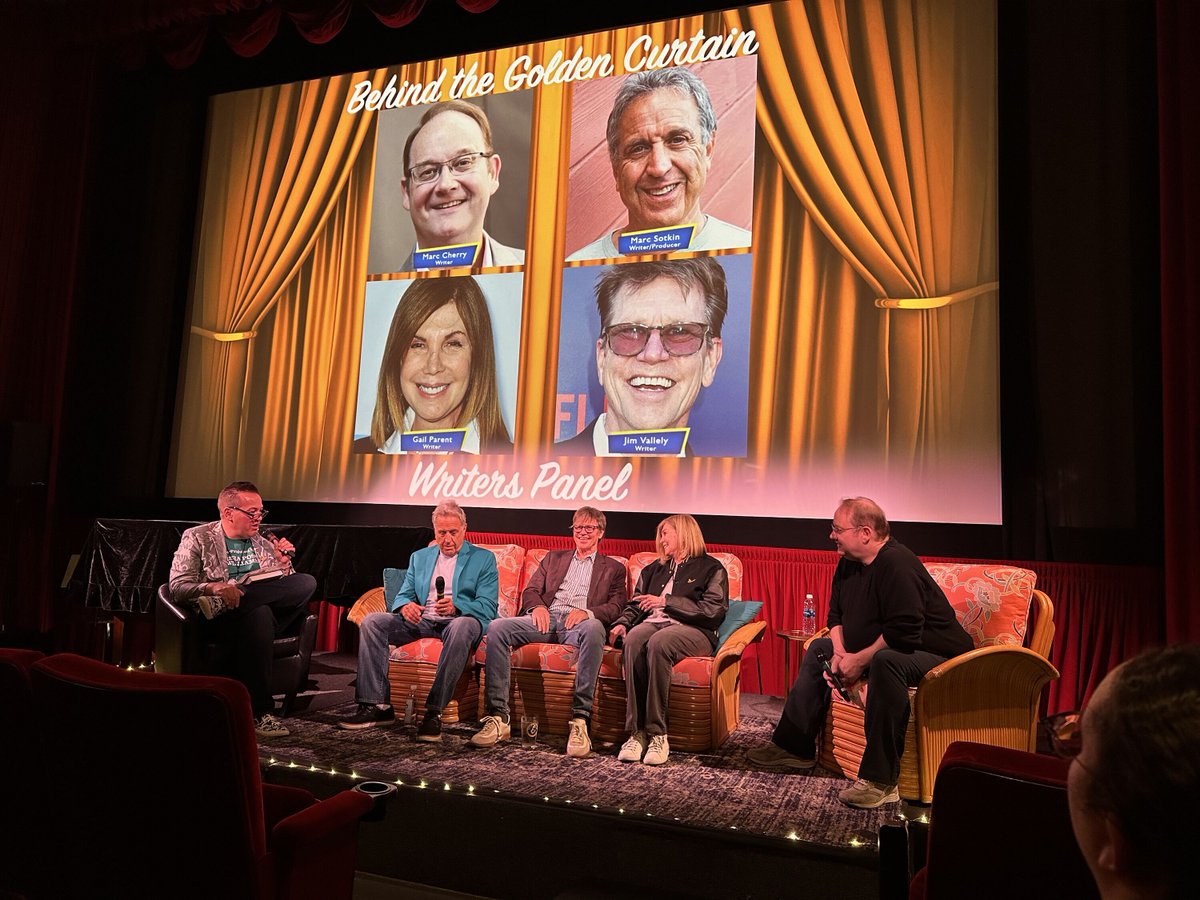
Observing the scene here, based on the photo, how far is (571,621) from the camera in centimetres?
423

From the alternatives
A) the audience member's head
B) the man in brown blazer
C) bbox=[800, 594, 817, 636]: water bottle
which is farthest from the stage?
the audience member's head

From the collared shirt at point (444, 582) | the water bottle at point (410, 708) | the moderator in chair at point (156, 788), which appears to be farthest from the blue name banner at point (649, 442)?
the moderator in chair at point (156, 788)

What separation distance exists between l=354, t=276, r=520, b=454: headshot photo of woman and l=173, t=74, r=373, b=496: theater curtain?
0.53 meters

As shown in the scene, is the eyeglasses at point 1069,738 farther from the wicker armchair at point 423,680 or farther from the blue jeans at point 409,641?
the wicker armchair at point 423,680

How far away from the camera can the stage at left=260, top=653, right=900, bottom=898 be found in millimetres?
2543

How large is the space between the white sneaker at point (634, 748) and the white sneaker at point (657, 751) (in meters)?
0.04

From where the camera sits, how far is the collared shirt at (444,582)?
170 inches

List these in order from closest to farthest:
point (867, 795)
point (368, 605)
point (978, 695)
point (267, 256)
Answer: point (867, 795) → point (978, 695) → point (368, 605) → point (267, 256)

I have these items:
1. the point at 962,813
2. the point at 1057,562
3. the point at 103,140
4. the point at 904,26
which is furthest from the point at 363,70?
the point at 962,813

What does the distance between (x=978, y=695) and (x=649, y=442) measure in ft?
8.49

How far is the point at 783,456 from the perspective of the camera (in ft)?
17.3

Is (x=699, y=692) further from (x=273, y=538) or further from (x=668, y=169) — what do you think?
(x=668, y=169)

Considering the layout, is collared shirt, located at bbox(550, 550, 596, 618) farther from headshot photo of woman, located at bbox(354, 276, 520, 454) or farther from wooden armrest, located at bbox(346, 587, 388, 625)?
headshot photo of woman, located at bbox(354, 276, 520, 454)

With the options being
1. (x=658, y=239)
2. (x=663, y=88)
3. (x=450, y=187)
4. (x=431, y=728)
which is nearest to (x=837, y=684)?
(x=431, y=728)
